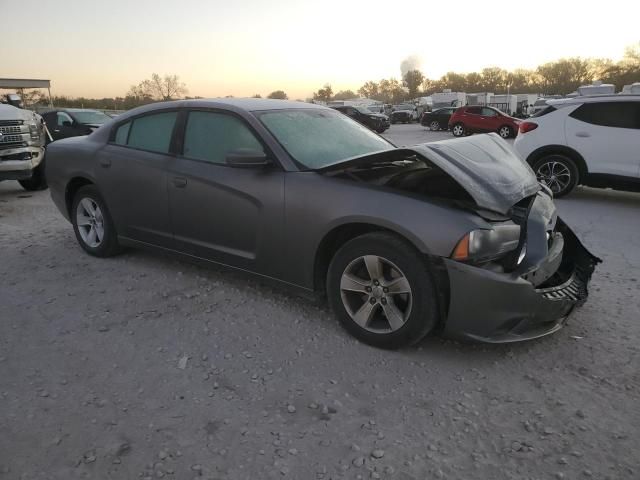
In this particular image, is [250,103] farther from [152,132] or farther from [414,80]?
[414,80]

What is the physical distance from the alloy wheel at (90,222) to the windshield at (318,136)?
2095 millimetres

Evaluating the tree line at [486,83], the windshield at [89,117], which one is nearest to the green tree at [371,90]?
the tree line at [486,83]

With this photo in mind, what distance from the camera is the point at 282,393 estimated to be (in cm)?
267

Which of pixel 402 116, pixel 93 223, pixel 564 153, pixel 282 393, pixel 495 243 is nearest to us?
pixel 282 393

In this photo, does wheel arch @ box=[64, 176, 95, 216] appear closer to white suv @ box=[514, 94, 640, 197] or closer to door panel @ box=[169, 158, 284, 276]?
door panel @ box=[169, 158, 284, 276]

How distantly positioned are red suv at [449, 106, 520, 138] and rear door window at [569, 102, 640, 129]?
1700 cm

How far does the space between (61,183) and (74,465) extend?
3.55 m

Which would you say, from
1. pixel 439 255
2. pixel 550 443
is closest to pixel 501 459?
pixel 550 443

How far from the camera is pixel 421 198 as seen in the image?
2904 mm

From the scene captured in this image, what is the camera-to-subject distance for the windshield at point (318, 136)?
11.7 feet

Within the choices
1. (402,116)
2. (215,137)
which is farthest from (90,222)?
(402,116)

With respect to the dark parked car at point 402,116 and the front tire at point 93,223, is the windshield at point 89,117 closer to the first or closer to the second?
the front tire at point 93,223

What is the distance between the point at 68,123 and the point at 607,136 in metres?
14.0

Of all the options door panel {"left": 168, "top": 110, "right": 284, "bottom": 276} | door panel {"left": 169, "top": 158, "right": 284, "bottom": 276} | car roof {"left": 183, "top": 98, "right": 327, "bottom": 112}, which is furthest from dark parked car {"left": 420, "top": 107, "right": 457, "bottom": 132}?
door panel {"left": 169, "top": 158, "right": 284, "bottom": 276}
